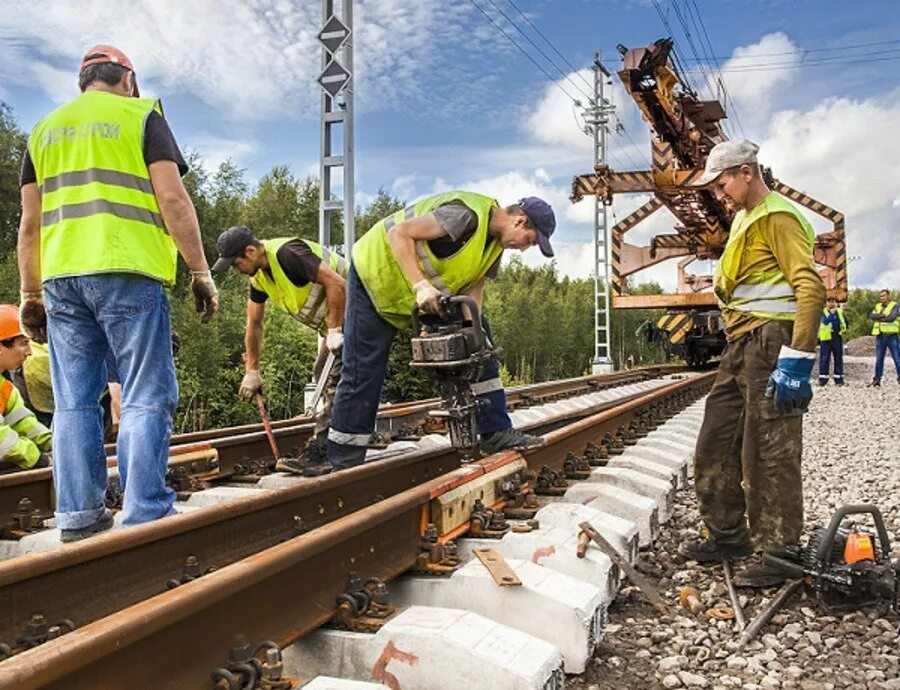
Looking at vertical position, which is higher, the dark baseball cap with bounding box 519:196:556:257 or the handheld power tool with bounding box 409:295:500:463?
the dark baseball cap with bounding box 519:196:556:257

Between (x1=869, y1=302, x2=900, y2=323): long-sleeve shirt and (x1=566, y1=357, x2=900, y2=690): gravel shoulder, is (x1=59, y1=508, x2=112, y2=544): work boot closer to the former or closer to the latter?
(x1=566, y1=357, x2=900, y2=690): gravel shoulder

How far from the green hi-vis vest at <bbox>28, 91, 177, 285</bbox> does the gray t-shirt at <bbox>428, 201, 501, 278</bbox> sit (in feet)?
4.26

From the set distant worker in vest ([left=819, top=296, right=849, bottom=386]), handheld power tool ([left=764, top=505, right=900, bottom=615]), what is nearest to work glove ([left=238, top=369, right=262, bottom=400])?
handheld power tool ([left=764, top=505, right=900, bottom=615])

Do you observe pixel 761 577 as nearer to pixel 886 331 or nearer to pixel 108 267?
pixel 108 267

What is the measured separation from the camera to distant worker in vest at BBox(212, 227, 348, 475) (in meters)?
4.86

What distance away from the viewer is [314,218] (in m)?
38.2

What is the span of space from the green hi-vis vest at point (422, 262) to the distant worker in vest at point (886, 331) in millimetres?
14815

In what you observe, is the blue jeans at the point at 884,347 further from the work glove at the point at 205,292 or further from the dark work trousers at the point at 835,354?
the work glove at the point at 205,292

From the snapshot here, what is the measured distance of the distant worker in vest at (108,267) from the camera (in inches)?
126

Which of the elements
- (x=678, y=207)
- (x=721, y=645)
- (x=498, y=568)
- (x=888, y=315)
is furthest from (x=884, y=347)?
(x=498, y=568)

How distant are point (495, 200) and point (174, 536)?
7.48 feet

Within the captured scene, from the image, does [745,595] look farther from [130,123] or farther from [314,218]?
[314,218]

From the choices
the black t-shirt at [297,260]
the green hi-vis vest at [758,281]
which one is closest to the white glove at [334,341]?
the black t-shirt at [297,260]

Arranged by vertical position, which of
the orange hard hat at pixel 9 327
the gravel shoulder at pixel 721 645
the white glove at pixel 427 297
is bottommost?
the gravel shoulder at pixel 721 645
